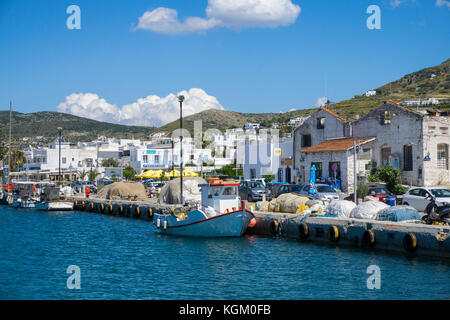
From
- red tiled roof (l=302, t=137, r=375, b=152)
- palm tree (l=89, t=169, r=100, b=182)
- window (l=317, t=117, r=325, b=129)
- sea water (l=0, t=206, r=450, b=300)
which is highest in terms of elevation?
window (l=317, t=117, r=325, b=129)

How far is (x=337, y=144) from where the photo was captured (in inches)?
1871

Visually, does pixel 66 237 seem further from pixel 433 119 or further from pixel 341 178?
pixel 433 119

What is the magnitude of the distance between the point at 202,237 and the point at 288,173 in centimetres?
2856

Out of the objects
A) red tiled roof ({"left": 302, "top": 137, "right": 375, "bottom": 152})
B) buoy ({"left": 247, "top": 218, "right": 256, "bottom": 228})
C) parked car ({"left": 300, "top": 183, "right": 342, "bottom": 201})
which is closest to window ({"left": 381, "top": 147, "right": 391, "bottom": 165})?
red tiled roof ({"left": 302, "top": 137, "right": 375, "bottom": 152})

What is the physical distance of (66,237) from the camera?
33094 mm

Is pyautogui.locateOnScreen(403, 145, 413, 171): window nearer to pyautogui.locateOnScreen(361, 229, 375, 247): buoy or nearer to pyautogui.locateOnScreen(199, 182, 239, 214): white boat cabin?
pyautogui.locateOnScreen(199, 182, 239, 214): white boat cabin

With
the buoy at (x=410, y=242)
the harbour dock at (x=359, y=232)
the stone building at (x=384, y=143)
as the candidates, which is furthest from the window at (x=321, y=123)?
the buoy at (x=410, y=242)

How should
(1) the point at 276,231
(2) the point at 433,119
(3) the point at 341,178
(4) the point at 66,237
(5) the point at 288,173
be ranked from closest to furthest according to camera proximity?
(1) the point at 276,231, (4) the point at 66,237, (2) the point at 433,119, (3) the point at 341,178, (5) the point at 288,173

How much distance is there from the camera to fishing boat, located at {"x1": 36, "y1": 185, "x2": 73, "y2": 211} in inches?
2128

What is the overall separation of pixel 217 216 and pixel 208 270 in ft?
26.2

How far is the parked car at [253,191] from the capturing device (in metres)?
42.3

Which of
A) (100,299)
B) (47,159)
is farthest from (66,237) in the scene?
(47,159)

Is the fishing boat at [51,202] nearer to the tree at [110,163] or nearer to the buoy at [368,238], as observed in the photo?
the buoy at [368,238]

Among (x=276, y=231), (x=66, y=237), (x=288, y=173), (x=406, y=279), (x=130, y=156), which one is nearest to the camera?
(x=406, y=279)
